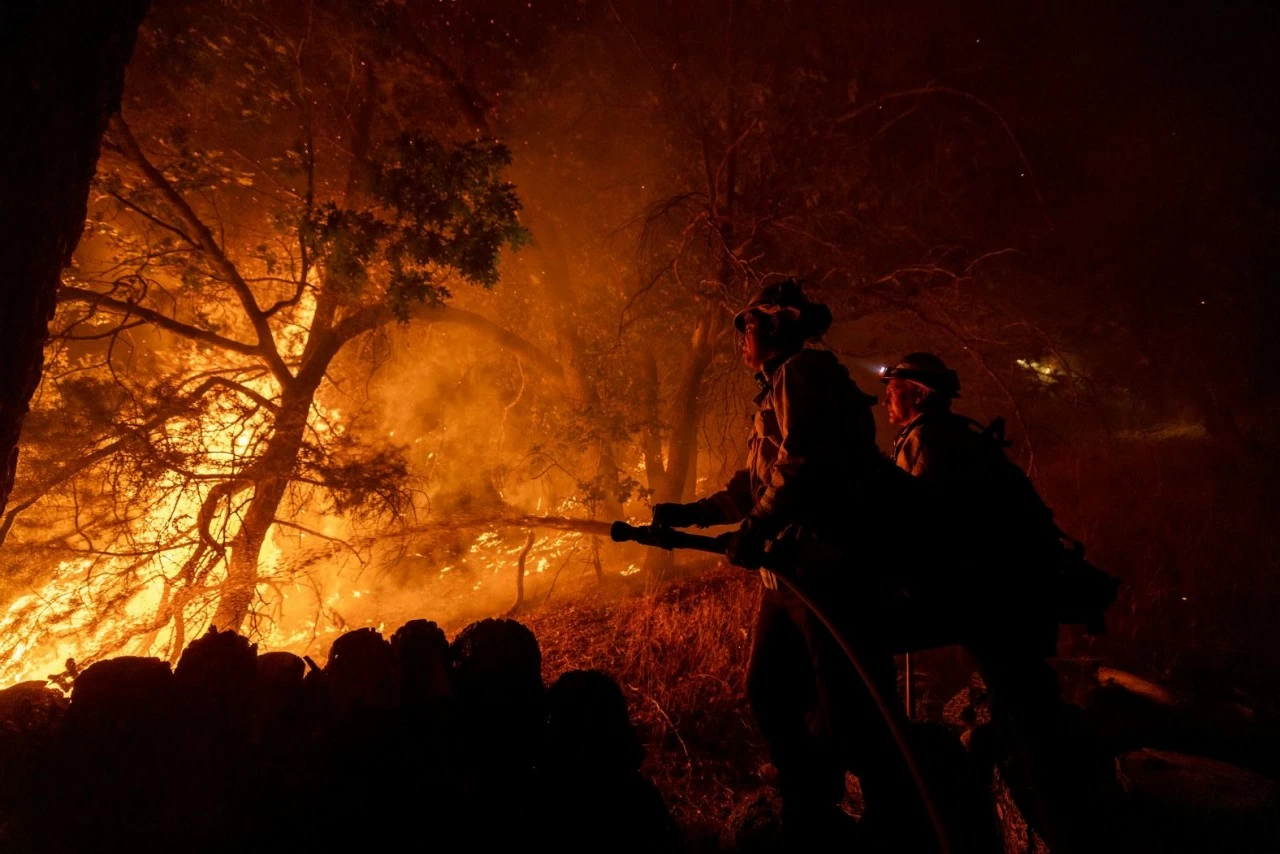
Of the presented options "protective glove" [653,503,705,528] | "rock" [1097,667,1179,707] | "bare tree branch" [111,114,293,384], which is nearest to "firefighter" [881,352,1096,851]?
"protective glove" [653,503,705,528]

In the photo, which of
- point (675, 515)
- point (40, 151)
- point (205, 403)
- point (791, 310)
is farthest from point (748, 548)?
point (205, 403)

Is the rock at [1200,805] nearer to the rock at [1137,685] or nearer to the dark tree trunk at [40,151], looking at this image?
the rock at [1137,685]

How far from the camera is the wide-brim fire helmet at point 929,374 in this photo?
299cm

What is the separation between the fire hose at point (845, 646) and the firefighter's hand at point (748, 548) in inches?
2.2

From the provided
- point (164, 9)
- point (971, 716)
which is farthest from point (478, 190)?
point (971, 716)

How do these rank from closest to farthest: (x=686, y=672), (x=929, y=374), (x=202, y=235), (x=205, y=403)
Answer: (x=929, y=374)
(x=686, y=672)
(x=202, y=235)
(x=205, y=403)

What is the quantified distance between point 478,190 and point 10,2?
9.33 ft

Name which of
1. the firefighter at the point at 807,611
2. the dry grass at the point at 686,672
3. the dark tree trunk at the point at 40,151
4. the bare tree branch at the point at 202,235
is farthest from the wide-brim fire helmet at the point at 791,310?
the bare tree branch at the point at 202,235

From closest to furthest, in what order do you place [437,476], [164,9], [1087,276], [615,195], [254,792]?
[254,792] < [164,9] < [1087,276] < [615,195] < [437,476]

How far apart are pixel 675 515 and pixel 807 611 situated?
2.78 ft

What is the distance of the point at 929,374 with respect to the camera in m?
3.03

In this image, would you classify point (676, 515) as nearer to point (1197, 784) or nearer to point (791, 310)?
point (791, 310)

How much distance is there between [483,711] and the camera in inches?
91.4

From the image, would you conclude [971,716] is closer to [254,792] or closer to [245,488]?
[254,792]
